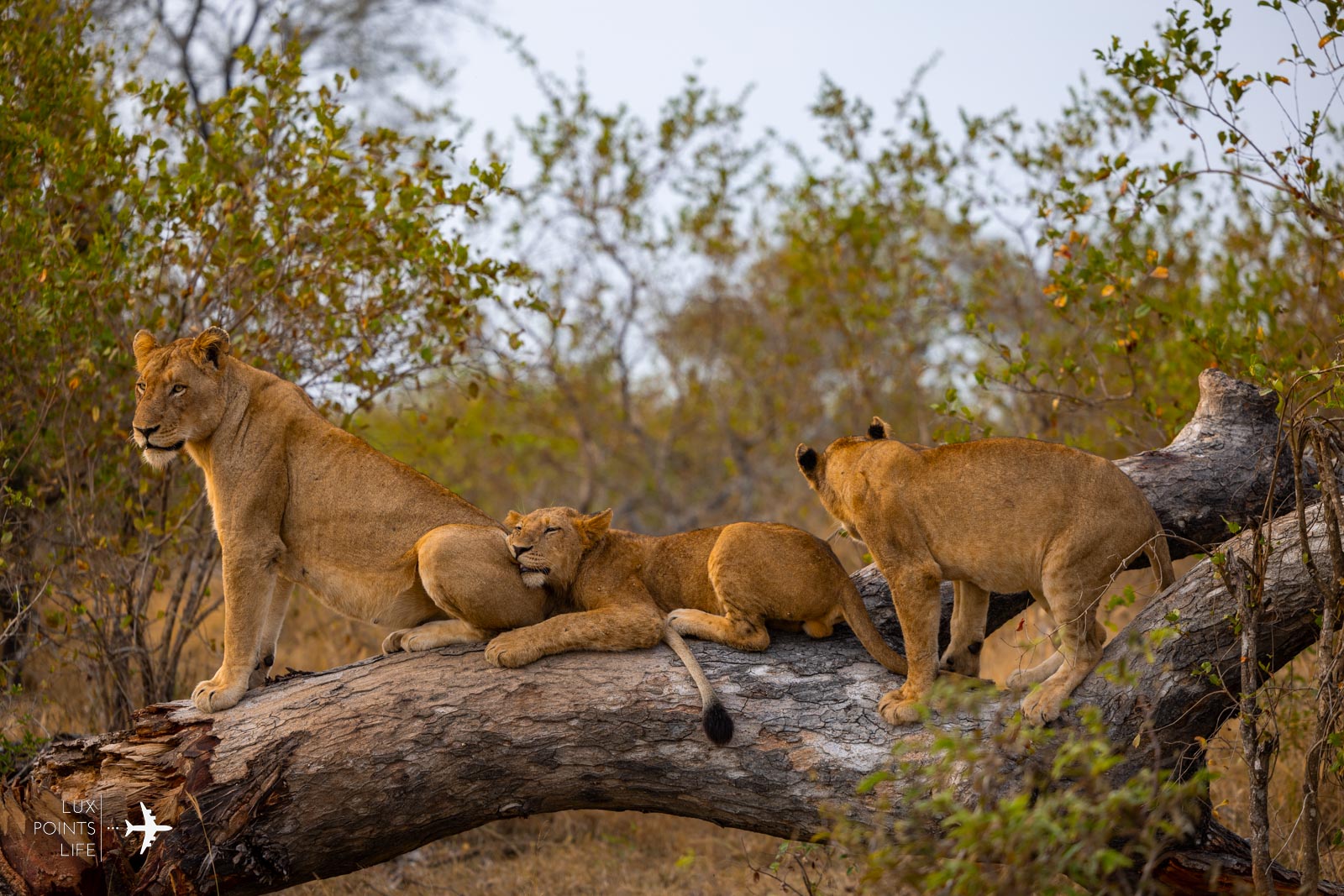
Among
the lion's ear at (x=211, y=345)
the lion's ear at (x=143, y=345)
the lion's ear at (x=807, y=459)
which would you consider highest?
the lion's ear at (x=143, y=345)

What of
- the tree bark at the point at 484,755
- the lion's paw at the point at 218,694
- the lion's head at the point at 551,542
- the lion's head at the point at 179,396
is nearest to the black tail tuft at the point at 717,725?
the tree bark at the point at 484,755

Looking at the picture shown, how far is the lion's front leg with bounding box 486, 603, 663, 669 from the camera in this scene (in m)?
5.46

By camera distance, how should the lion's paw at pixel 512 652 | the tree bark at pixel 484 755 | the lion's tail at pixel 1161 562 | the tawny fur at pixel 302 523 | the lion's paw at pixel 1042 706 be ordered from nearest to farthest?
the lion's paw at pixel 1042 706 < the tree bark at pixel 484 755 < the lion's tail at pixel 1161 562 < the lion's paw at pixel 512 652 < the tawny fur at pixel 302 523

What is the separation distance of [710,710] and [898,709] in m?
0.80

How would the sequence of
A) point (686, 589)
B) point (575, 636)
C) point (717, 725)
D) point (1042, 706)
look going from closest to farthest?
1. point (1042, 706)
2. point (717, 725)
3. point (575, 636)
4. point (686, 589)

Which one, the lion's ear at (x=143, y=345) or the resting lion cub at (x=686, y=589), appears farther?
the lion's ear at (x=143, y=345)

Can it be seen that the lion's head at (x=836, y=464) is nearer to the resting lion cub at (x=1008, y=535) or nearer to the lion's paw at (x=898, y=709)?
the resting lion cub at (x=1008, y=535)

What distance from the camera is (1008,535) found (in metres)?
5.20

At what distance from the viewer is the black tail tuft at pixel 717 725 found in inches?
199

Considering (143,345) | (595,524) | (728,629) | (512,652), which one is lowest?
(728,629)

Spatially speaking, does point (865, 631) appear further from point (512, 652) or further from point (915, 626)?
point (512, 652)

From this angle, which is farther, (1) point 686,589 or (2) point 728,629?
(1) point 686,589

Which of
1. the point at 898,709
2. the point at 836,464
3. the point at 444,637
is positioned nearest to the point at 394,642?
the point at 444,637

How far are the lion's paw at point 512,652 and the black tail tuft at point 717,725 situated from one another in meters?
0.88
